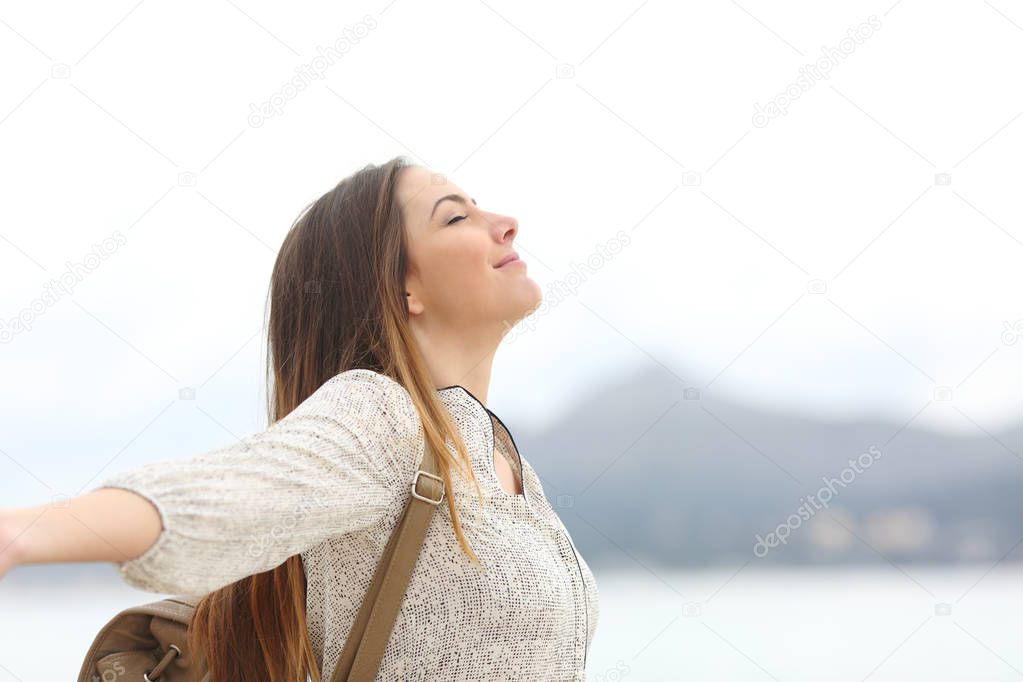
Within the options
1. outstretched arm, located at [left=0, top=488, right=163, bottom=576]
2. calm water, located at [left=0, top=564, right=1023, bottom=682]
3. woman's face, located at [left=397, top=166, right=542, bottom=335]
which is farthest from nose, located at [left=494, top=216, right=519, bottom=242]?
calm water, located at [left=0, top=564, right=1023, bottom=682]

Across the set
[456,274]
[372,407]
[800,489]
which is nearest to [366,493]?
[372,407]

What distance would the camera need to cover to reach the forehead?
3.42ft

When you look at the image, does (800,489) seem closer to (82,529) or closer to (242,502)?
(242,502)

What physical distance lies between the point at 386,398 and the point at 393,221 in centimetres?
31

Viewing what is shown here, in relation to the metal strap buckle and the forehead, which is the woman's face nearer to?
the forehead

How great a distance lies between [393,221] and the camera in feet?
3.42

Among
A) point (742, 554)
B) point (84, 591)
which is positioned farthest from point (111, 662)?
point (742, 554)

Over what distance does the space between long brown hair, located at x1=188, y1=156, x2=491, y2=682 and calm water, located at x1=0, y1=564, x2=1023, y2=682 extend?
502 mm

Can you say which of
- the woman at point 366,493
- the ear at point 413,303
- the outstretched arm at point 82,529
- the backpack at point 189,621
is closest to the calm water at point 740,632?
the backpack at point 189,621

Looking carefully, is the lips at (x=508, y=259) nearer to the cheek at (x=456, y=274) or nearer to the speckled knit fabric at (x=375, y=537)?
the cheek at (x=456, y=274)

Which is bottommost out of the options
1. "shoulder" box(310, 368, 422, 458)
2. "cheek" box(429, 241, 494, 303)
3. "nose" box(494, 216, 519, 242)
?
"shoulder" box(310, 368, 422, 458)

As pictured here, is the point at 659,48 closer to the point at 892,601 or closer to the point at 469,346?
the point at 469,346

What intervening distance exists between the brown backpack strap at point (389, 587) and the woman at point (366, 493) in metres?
0.01

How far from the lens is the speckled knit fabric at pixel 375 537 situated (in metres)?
0.57
